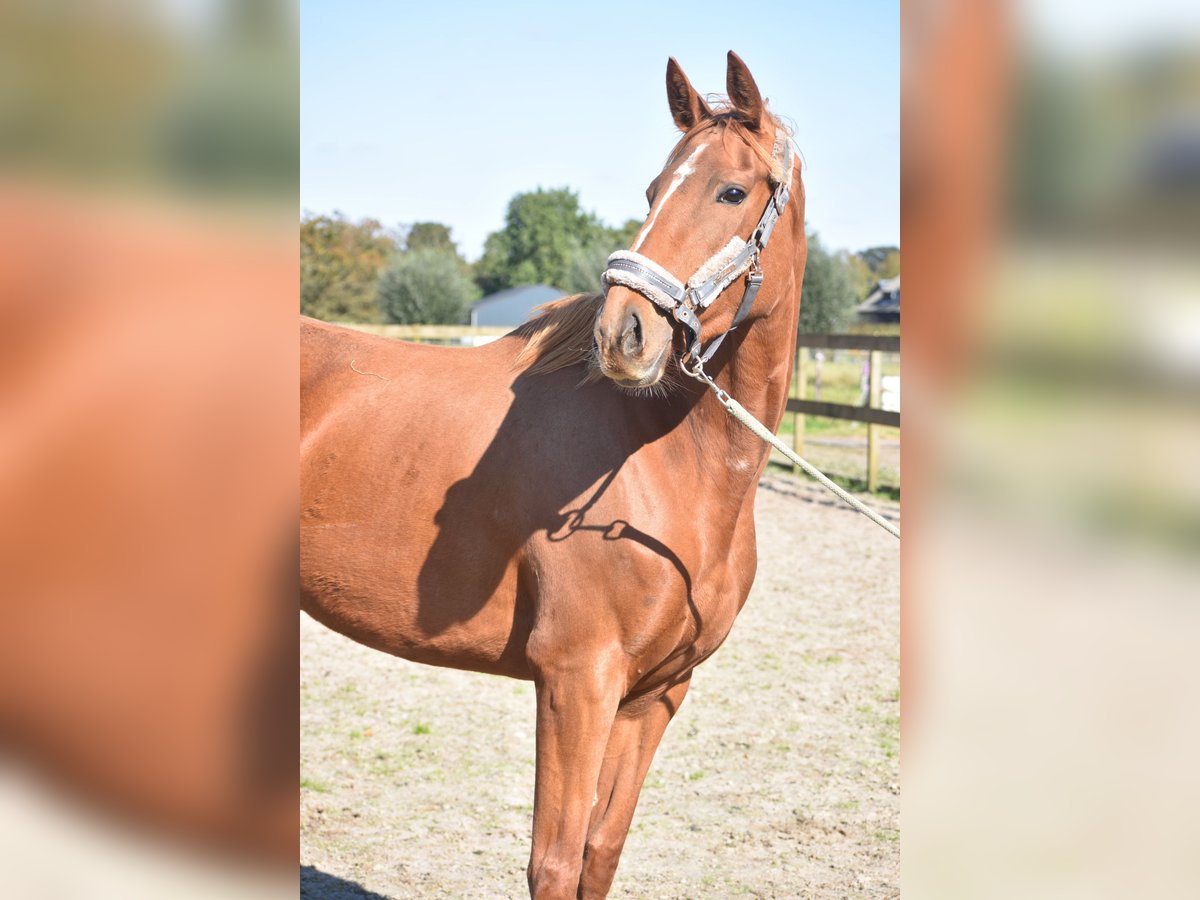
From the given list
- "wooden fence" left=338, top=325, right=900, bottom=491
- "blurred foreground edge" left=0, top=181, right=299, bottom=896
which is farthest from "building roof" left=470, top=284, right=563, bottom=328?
"blurred foreground edge" left=0, top=181, right=299, bottom=896

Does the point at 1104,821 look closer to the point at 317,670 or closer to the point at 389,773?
the point at 389,773

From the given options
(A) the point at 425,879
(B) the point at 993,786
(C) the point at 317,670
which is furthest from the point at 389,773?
(B) the point at 993,786

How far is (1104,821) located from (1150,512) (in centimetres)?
20

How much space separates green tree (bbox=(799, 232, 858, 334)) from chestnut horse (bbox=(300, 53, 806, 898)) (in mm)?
32764

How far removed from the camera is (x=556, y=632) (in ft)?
7.67

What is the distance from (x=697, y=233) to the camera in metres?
2.11

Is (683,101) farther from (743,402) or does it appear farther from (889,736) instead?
(889,736)

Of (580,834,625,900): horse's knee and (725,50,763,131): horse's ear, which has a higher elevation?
(725,50,763,131): horse's ear

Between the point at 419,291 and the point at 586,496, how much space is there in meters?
46.9

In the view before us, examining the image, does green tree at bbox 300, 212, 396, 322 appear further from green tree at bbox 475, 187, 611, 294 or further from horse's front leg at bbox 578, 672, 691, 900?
green tree at bbox 475, 187, 611, 294

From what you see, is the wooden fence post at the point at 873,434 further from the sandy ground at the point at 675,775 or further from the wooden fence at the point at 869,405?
the sandy ground at the point at 675,775

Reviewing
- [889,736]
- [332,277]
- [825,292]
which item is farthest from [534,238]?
[889,736]

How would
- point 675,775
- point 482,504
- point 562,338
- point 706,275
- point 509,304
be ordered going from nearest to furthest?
point 706,275
point 482,504
point 562,338
point 675,775
point 509,304

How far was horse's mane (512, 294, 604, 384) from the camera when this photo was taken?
2594mm
